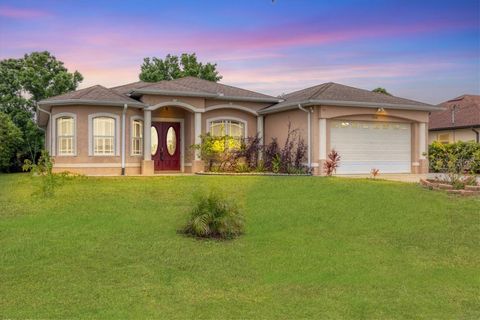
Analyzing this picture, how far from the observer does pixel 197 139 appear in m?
20.7

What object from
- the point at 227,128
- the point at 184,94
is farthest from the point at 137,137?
the point at 227,128

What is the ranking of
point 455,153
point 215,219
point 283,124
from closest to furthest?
point 215,219 < point 283,124 < point 455,153

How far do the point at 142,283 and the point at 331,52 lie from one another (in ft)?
→ 55.2

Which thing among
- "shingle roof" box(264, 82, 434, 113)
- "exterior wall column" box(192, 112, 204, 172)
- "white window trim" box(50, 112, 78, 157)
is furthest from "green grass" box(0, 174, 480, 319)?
"exterior wall column" box(192, 112, 204, 172)

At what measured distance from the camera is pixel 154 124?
21.6 meters

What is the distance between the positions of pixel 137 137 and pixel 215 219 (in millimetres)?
12545

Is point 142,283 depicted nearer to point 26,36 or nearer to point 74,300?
point 74,300

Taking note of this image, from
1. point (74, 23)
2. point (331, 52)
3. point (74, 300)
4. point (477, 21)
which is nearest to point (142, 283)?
point (74, 300)

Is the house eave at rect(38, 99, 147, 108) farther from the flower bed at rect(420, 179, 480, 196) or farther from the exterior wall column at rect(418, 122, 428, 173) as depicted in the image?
the exterior wall column at rect(418, 122, 428, 173)

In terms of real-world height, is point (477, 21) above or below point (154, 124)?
above

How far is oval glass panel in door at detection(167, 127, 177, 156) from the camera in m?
22.0

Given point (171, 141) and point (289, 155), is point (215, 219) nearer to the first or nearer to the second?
point (289, 155)

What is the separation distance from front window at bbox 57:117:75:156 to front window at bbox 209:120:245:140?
237 inches

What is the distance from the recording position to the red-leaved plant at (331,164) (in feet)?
62.1
